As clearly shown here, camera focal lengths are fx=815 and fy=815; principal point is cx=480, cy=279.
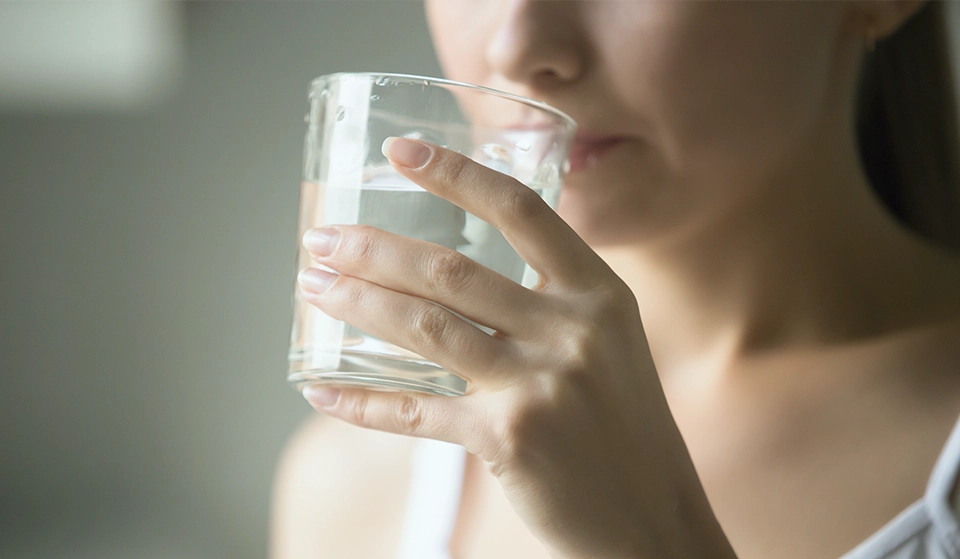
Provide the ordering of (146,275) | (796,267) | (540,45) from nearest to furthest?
(540,45) → (796,267) → (146,275)

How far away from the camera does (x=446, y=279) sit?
46 cm

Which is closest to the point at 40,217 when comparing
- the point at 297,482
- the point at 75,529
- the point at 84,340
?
the point at 84,340

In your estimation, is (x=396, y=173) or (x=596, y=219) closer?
(x=396, y=173)

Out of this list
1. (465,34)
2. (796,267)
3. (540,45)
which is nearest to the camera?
(540,45)

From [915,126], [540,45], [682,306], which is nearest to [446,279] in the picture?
[540,45]

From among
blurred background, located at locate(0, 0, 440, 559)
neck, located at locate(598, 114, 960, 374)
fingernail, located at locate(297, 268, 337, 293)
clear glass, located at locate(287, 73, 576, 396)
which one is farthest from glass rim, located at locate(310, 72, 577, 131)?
blurred background, located at locate(0, 0, 440, 559)

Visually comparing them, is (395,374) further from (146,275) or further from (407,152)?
(146,275)

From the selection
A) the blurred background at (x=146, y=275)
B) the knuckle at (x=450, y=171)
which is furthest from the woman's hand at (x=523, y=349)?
the blurred background at (x=146, y=275)

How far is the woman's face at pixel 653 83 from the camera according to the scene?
656 millimetres

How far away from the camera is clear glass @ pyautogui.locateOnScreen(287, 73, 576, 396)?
0.49 m

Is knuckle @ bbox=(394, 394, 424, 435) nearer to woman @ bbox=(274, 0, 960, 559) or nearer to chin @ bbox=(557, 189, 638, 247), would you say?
woman @ bbox=(274, 0, 960, 559)

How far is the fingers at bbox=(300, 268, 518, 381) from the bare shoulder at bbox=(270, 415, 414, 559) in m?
Answer: 0.56

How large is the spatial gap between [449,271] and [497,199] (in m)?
0.05

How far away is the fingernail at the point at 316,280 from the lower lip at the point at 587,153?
0.86ft
